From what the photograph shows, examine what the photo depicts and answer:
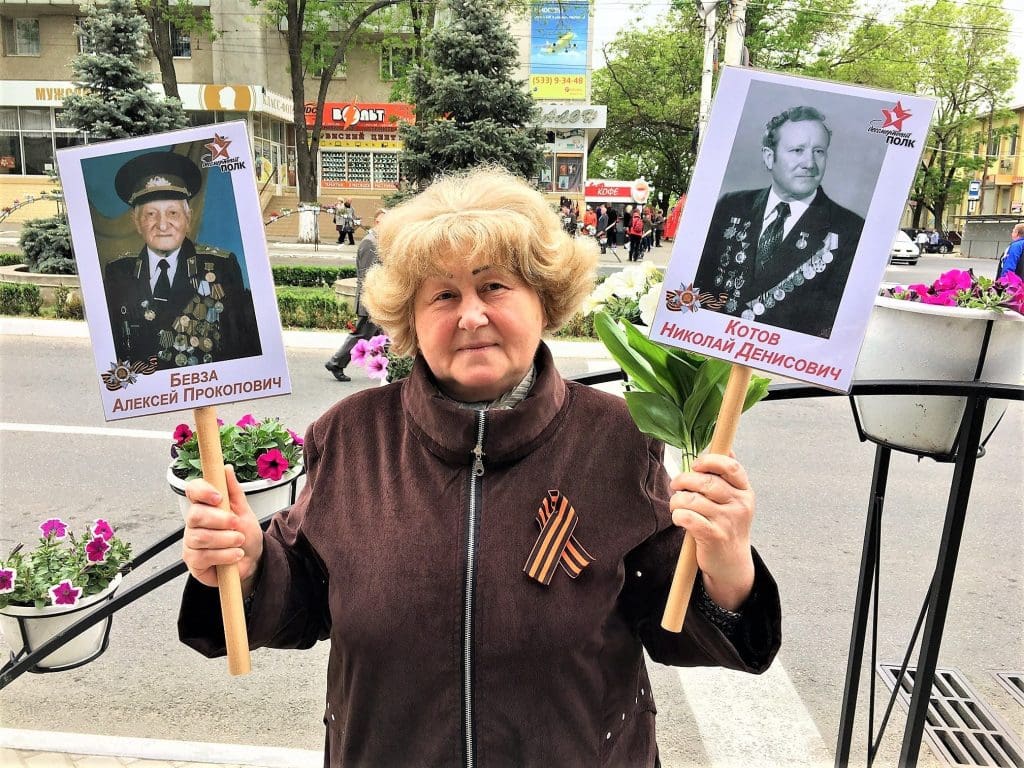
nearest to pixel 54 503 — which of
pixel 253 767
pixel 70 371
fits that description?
pixel 253 767

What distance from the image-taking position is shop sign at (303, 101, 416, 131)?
1281 inches

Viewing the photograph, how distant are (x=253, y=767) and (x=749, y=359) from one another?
2.55 m

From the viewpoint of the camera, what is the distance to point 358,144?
33.3 metres

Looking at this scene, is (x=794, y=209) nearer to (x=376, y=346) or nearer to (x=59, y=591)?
(x=59, y=591)

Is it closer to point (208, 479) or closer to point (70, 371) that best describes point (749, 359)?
point (208, 479)

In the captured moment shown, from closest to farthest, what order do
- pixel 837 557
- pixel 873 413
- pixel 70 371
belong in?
pixel 873 413, pixel 837 557, pixel 70 371

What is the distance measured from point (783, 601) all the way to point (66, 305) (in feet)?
37.2

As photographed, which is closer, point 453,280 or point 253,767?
point 453,280

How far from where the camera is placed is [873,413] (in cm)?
236

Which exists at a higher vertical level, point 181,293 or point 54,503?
point 181,293

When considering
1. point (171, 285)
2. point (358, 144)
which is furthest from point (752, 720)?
point (358, 144)

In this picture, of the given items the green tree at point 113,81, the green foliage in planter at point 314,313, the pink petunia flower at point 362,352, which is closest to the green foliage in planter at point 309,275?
the green tree at point 113,81

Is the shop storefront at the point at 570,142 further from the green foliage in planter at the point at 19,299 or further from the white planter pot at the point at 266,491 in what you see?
the white planter pot at the point at 266,491

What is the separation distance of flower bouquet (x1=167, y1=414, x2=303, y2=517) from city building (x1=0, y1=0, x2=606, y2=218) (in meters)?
27.5
